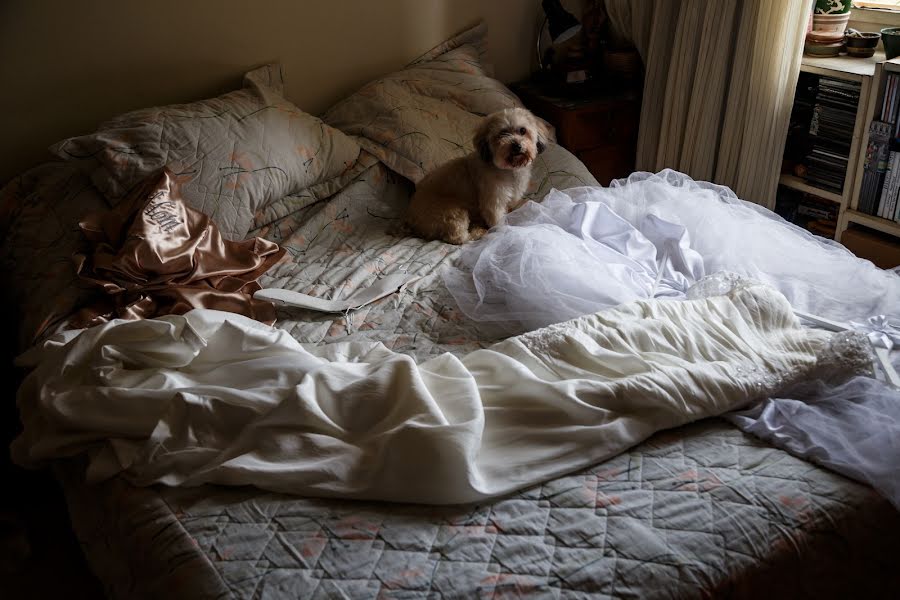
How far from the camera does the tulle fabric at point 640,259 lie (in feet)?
5.68

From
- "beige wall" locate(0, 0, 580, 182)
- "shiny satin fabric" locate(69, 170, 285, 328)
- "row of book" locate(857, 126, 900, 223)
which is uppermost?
"beige wall" locate(0, 0, 580, 182)

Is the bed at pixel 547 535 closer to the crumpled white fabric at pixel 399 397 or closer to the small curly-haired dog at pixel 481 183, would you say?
the crumpled white fabric at pixel 399 397

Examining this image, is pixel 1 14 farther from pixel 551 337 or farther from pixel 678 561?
pixel 678 561

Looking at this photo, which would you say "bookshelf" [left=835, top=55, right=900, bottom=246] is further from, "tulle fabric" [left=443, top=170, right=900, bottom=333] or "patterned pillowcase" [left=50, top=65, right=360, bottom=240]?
"patterned pillowcase" [left=50, top=65, right=360, bottom=240]

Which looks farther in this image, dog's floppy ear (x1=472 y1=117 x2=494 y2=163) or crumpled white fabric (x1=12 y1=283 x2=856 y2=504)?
dog's floppy ear (x1=472 y1=117 x2=494 y2=163)

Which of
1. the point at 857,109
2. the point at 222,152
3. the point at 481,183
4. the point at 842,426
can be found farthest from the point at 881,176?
the point at 222,152

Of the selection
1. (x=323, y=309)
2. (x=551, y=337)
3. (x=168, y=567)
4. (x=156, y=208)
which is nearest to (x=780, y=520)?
(x=551, y=337)

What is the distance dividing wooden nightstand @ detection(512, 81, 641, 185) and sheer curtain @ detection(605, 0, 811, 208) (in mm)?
71

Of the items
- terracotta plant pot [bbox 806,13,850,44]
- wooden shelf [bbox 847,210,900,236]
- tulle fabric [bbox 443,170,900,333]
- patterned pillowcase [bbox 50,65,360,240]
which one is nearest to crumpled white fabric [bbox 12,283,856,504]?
tulle fabric [bbox 443,170,900,333]

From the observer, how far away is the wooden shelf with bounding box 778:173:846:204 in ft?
8.39

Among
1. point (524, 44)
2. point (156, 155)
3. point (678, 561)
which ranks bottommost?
point (678, 561)

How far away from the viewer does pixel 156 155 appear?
2.11 metres

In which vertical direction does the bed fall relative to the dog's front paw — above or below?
below

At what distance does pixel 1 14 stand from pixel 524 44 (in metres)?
1.97
